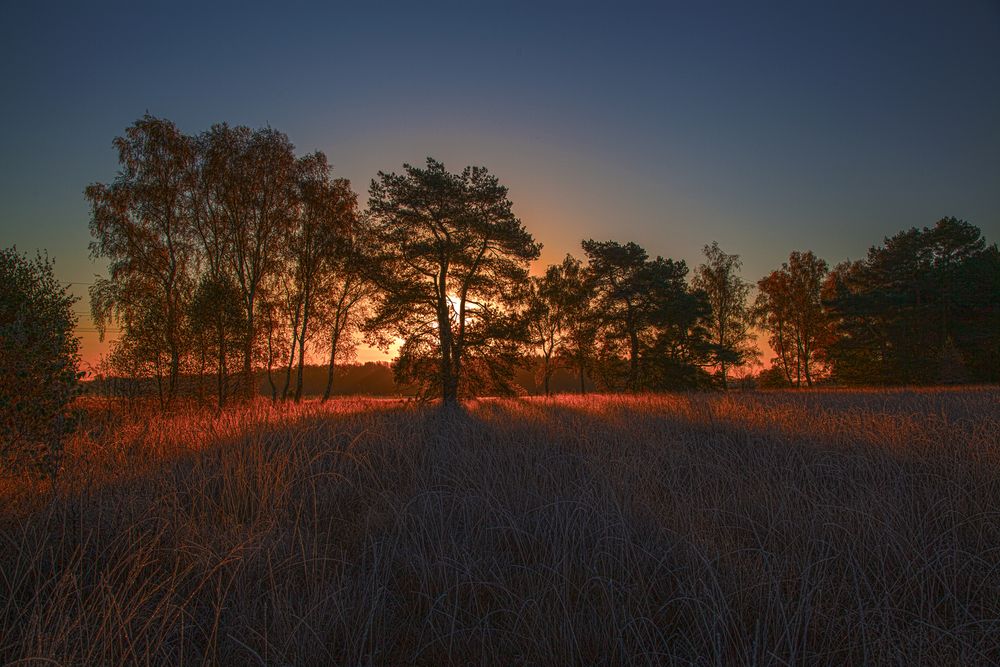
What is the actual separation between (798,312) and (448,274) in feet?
96.2

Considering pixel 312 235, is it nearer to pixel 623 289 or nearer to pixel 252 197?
pixel 252 197

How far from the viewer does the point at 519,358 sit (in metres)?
16.8

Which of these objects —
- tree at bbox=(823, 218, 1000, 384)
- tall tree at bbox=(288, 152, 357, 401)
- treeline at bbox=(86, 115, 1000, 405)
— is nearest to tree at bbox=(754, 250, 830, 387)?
tree at bbox=(823, 218, 1000, 384)

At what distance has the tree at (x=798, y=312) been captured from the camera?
32.2m

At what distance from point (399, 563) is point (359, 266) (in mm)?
14799

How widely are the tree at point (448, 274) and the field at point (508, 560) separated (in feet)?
37.3

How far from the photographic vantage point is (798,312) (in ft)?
106

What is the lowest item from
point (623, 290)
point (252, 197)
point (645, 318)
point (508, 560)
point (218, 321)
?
point (508, 560)

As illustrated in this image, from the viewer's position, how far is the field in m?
1.87

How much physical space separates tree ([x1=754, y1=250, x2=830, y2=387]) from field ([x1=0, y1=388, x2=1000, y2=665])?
32823mm

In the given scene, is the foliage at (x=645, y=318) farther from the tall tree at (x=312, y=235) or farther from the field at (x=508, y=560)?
the field at (x=508, y=560)

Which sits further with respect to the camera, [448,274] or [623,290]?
[623,290]

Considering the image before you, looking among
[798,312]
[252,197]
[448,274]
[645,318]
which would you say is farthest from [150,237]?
[798,312]

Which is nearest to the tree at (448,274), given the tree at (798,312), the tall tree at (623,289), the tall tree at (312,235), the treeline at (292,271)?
the treeline at (292,271)
